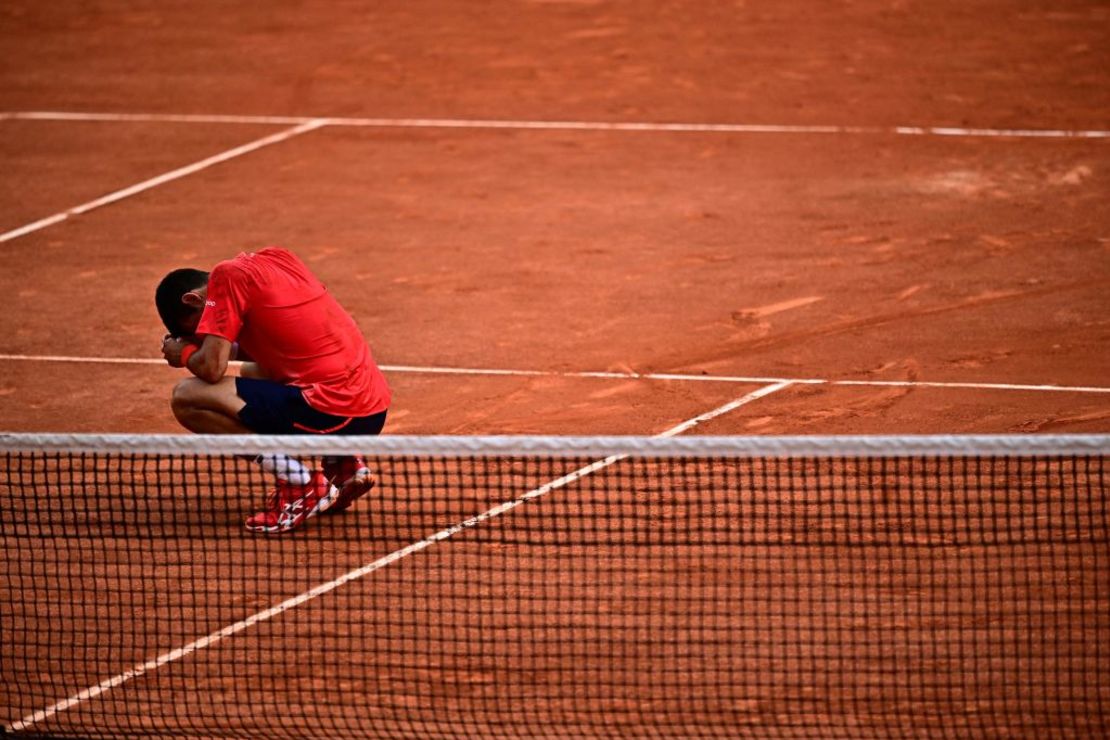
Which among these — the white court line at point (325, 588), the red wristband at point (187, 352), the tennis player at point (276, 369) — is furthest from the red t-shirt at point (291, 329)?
the white court line at point (325, 588)

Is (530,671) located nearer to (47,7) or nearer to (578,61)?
(578,61)

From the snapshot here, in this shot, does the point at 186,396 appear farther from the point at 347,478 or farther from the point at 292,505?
the point at 347,478

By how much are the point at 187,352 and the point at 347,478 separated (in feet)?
3.02

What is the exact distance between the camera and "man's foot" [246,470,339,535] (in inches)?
295

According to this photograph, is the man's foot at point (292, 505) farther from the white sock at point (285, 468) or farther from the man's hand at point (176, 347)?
the man's hand at point (176, 347)

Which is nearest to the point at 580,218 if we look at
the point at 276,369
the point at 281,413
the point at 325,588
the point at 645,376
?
the point at 645,376

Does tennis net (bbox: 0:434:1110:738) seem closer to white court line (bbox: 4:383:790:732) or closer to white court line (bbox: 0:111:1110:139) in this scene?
white court line (bbox: 4:383:790:732)

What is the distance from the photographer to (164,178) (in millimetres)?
13406

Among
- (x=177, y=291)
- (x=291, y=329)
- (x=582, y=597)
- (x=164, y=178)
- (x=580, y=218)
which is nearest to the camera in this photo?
(x=582, y=597)

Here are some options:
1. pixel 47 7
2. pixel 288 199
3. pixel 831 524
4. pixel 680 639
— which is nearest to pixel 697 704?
pixel 680 639

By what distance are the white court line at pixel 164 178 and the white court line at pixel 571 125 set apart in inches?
13.5

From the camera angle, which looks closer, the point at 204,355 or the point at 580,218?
the point at 204,355

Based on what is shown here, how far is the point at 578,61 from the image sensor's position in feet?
53.8

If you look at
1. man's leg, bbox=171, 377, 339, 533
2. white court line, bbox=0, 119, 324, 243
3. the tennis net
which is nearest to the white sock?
man's leg, bbox=171, 377, 339, 533
